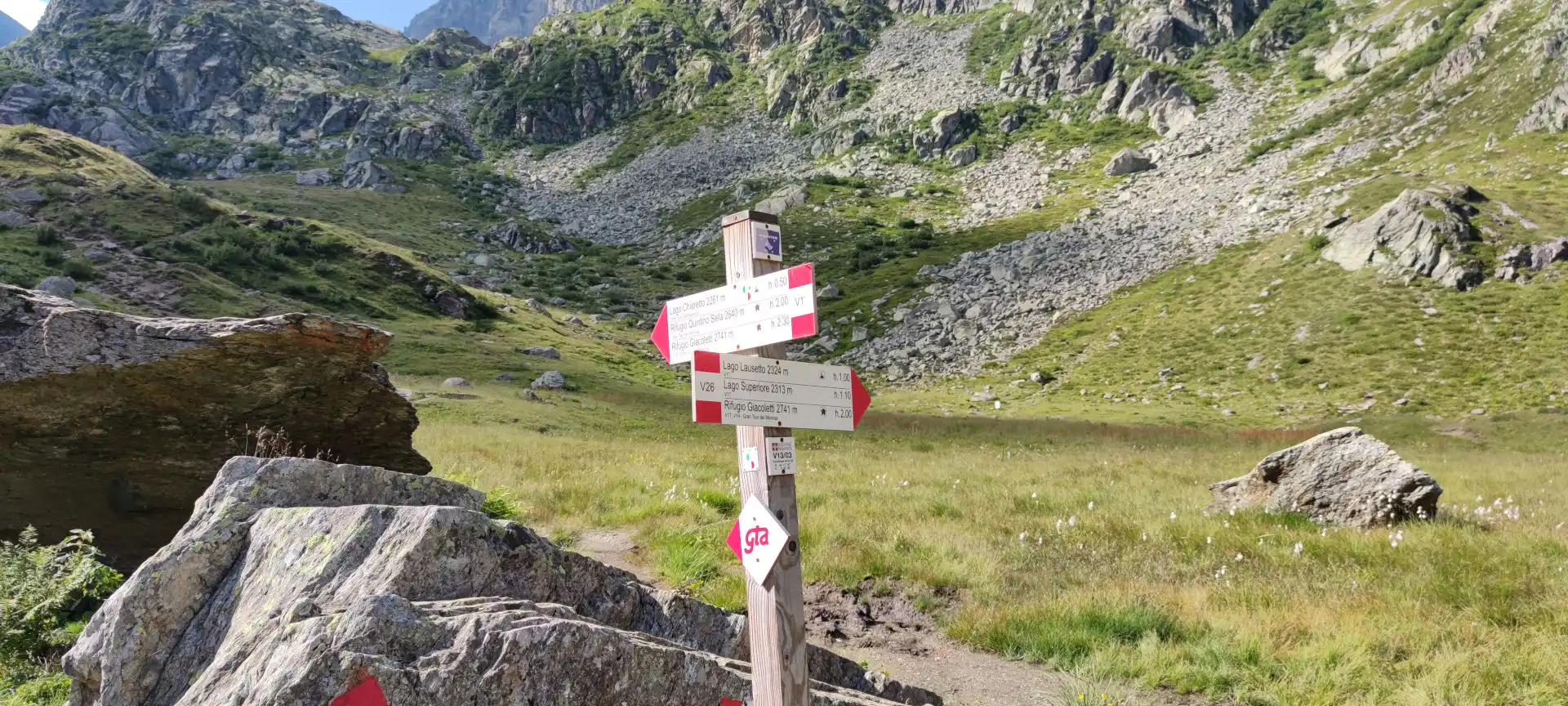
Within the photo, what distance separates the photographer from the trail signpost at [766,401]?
428 centimetres

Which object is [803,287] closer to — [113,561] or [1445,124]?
[113,561]

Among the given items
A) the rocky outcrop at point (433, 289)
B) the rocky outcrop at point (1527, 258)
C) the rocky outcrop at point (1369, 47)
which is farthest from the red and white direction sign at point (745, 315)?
the rocky outcrop at point (1369, 47)

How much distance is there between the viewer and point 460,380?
1419 inches

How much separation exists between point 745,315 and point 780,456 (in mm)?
969

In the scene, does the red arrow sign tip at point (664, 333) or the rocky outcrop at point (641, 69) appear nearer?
the red arrow sign tip at point (664, 333)

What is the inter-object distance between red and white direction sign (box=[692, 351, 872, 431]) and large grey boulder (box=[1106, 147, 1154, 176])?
99367 mm

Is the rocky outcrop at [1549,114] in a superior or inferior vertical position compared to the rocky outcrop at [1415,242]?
superior

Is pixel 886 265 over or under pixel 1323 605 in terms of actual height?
over

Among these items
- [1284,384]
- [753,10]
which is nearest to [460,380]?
[1284,384]

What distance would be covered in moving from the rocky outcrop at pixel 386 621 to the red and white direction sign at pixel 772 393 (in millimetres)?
1495

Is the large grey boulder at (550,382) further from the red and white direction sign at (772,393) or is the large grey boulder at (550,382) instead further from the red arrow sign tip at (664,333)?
the red and white direction sign at (772,393)

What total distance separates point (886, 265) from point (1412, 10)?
8546cm

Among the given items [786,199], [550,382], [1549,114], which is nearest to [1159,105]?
[1549,114]

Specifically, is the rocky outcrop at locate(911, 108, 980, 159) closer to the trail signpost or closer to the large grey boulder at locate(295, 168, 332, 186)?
the large grey boulder at locate(295, 168, 332, 186)
